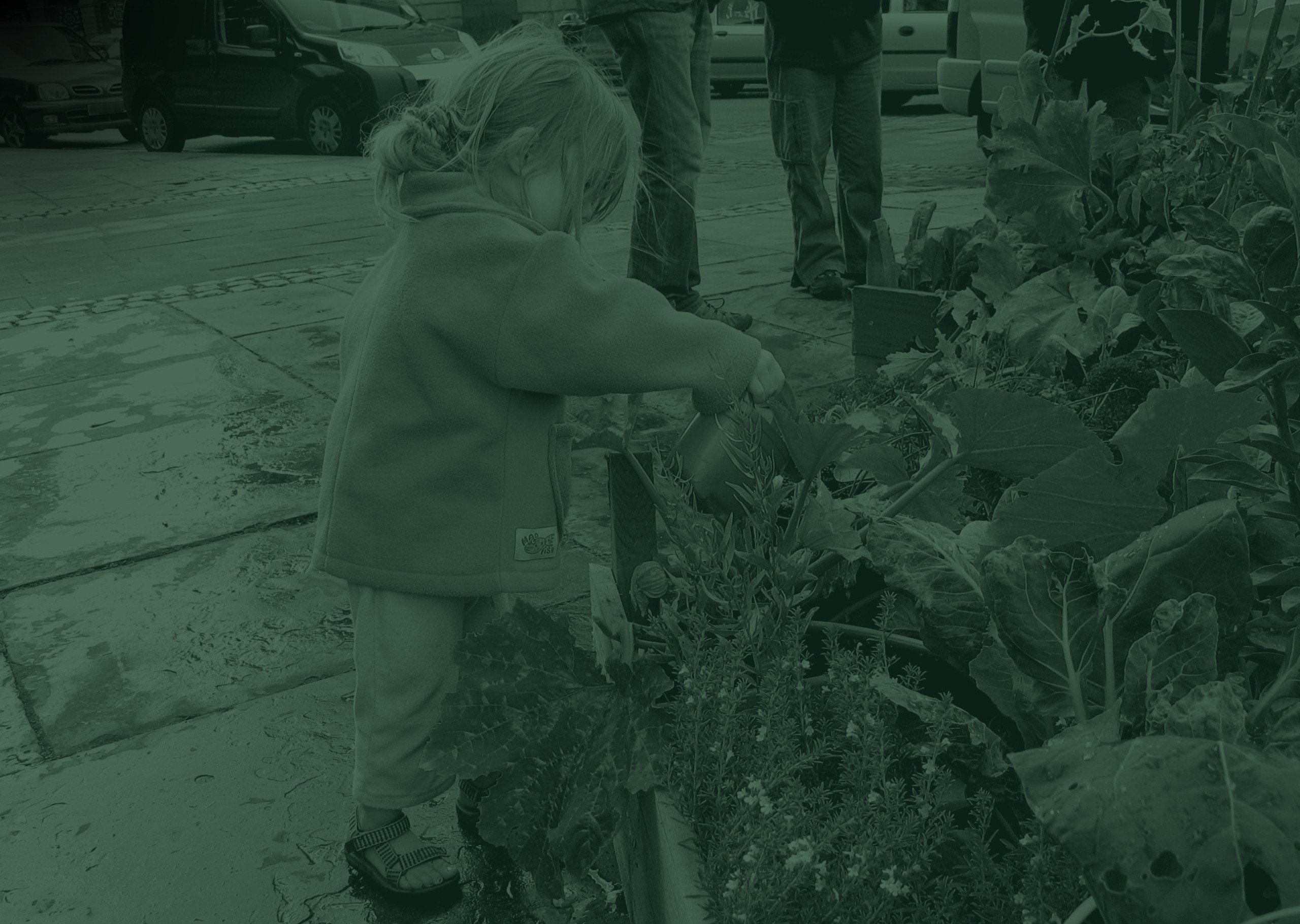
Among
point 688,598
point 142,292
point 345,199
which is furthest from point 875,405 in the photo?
point 345,199

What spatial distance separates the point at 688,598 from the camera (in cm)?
161

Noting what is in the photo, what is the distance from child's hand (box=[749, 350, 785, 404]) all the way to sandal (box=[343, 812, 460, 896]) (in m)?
0.83

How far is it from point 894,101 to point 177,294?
31.1 feet

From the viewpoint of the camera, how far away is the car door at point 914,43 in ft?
41.8

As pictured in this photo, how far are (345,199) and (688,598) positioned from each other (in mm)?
7956

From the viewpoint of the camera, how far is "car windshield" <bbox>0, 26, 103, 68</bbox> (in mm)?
16812

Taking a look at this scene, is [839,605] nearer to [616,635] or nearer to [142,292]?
[616,635]

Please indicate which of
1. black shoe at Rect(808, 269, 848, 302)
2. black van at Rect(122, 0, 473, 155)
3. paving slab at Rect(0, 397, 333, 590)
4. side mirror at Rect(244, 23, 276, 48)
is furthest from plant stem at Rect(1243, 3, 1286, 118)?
side mirror at Rect(244, 23, 276, 48)

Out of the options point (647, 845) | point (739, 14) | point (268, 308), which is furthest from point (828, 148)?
point (739, 14)

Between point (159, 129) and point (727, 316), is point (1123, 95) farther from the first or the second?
point (159, 129)

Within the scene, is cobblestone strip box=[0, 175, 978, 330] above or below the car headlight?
below

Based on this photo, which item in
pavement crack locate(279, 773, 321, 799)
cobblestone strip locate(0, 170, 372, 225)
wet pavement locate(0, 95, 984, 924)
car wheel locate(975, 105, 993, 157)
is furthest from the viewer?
cobblestone strip locate(0, 170, 372, 225)

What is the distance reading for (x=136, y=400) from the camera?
4324mm

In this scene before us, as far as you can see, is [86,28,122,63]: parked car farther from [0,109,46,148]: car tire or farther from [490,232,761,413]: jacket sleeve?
[490,232,761,413]: jacket sleeve
